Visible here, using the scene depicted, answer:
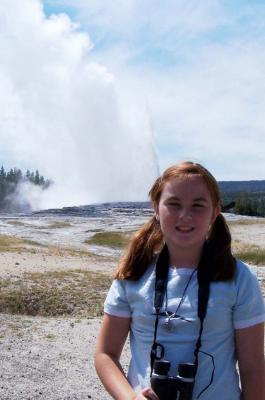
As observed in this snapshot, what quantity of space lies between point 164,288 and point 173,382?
1.54 feet

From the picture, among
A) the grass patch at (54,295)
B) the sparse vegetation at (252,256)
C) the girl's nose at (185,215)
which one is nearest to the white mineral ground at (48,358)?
the grass patch at (54,295)

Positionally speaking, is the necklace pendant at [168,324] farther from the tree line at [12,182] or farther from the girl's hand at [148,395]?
the tree line at [12,182]

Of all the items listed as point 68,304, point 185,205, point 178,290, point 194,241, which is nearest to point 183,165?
point 185,205

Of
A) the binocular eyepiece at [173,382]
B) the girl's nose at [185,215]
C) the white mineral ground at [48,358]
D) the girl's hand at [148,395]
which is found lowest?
the white mineral ground at [48,358]

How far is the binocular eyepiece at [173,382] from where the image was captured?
2518mm

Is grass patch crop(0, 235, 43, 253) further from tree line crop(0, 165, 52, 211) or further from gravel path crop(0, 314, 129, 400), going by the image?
tree line crop(0, 165, 52, 211)

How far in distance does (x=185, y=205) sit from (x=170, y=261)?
0.31 metres

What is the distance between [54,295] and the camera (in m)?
16.2

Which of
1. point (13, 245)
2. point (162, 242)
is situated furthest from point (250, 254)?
point (162, 242)

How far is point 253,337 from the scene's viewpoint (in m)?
→ 2.72

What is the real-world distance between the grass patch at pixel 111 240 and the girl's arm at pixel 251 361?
4042 centimetres

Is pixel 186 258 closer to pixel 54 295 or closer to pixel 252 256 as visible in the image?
pixel 54 295

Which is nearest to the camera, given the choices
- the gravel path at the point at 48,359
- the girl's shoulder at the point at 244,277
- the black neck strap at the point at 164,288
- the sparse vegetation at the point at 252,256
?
the black neck strap at the point at 164,288

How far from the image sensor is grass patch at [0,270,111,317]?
1490 cm
